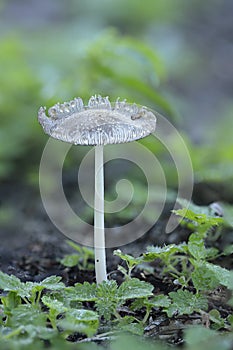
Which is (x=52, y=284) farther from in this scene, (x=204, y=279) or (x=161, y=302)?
(x=204, y=279)

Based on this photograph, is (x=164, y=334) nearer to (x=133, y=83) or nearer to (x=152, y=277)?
(x=152, y=277)

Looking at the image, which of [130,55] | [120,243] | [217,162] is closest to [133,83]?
[130,55]

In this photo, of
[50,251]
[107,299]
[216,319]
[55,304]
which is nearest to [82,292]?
[107,299]

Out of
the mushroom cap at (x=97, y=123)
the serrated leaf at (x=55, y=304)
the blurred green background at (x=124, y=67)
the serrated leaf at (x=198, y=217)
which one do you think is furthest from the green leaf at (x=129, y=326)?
the blurred green background at (x=124, y=67)

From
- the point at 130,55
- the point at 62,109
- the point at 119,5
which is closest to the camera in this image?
the point at 62,109

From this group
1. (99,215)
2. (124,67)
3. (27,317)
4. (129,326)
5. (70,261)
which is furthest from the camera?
(124,67)

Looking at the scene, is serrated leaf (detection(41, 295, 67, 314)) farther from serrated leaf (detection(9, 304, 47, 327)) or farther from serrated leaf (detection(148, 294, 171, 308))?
serrated leaf (detection(148, 294, 171, 308))
